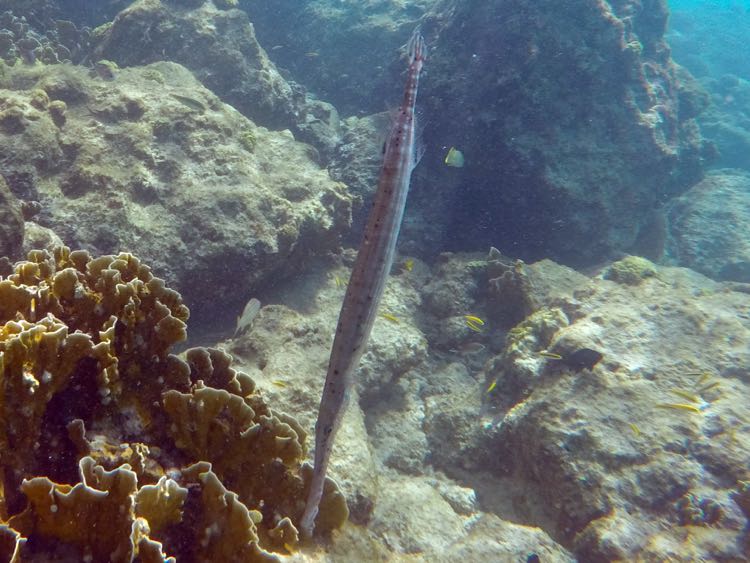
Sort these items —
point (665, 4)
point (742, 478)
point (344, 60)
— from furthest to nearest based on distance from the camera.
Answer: point (344, 60)
point (665, 4)
point (742, 478)

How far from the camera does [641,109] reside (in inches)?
448

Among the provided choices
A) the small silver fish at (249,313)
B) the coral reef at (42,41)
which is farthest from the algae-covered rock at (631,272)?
the coral reef at (42,41)

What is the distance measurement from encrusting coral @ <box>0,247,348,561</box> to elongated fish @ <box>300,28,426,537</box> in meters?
0.52

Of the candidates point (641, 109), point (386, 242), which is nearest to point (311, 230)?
point (386, 242)

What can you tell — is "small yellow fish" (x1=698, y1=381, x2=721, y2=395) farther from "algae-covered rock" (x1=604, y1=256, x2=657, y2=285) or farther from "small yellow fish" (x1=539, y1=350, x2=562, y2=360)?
"algae-covered rock" (x1=604, y1=256, x2=657, y2=285)

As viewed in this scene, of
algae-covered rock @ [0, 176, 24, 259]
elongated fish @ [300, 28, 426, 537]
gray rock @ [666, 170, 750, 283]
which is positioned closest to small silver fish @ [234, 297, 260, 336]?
algae-covered rock @ [0, 176, 24, 259]

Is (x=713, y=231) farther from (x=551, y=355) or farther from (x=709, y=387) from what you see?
(x=551, y=355)

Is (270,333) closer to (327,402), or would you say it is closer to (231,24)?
(327,402)

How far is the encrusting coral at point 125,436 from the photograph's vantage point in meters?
1.93

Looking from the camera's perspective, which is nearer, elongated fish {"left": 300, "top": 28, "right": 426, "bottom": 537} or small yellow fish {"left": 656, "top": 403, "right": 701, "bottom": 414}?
elongated fish {"left": 300, "top": 28, "right": 426, "bottom": 537}

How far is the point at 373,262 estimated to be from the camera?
2396 millimetres

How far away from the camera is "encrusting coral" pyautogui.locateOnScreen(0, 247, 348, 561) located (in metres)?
1.93

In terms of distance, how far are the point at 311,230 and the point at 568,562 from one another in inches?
229

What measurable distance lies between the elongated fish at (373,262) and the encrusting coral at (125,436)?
0.52 metres
